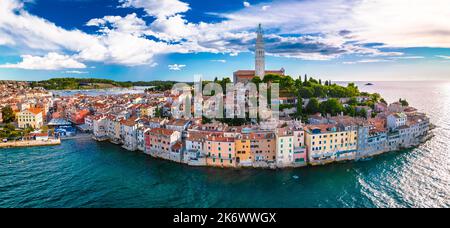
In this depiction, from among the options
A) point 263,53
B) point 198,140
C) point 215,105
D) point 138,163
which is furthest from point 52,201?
point 263,53

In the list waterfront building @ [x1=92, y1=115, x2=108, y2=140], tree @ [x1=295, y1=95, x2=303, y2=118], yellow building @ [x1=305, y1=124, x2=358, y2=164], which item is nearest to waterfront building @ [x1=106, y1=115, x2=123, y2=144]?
waterfront building @ [x1=92, y1=115, x2=108, y2=140]

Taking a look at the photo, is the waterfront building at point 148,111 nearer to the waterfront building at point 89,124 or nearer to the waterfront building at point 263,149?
the waterfront building at point 89,124

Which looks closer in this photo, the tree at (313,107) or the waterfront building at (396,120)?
the waterfront building at (396,120)

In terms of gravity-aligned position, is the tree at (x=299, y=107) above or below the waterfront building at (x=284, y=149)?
above

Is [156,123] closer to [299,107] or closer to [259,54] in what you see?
[299,107]

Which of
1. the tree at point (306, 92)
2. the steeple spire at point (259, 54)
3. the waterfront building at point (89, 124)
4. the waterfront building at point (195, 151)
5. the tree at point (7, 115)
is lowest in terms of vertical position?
the waterfront building at point (195, 151)

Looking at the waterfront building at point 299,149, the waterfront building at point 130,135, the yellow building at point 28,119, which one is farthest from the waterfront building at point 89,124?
the waterfront building at point 299,149

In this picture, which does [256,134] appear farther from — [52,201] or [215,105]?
[52,201]
